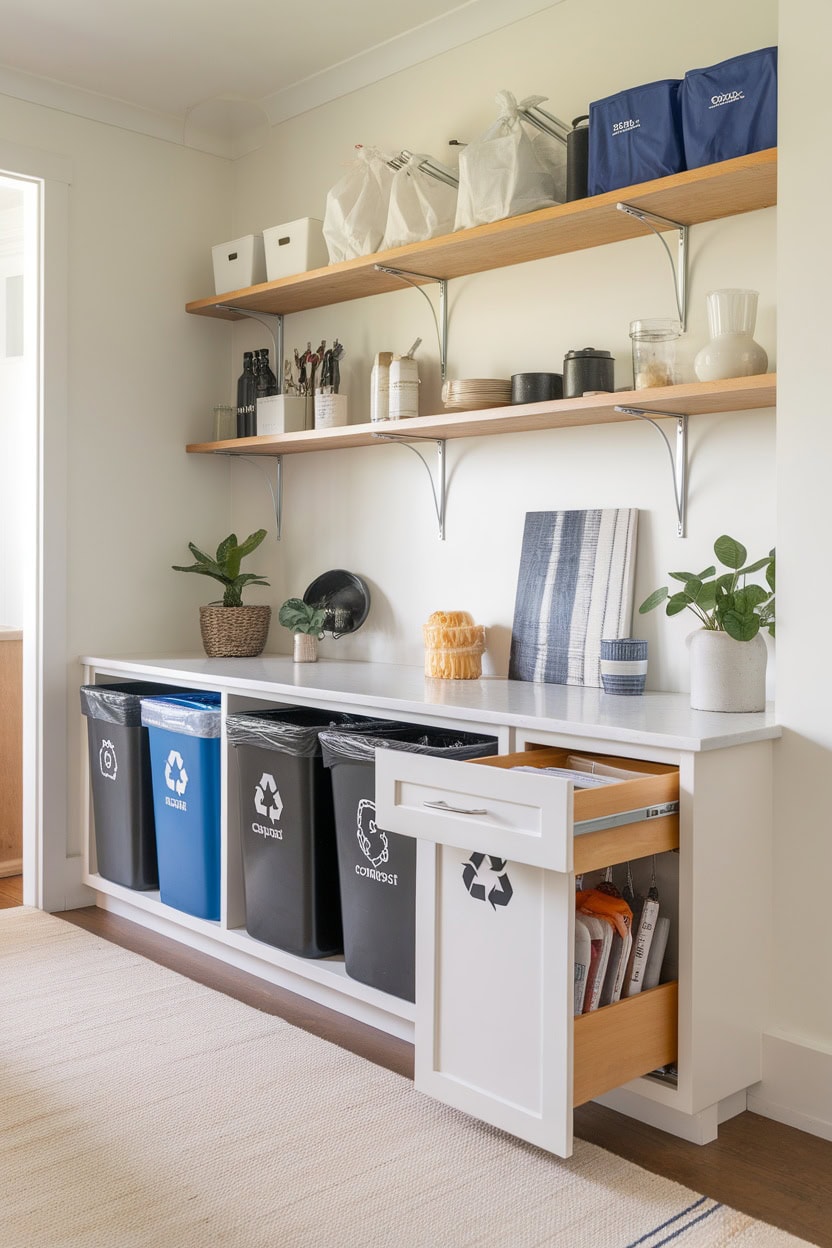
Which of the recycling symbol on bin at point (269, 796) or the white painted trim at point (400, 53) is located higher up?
the white painted trim at point (400, 53)

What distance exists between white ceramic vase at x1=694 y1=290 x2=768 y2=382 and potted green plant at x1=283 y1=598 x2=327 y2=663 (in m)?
1.43

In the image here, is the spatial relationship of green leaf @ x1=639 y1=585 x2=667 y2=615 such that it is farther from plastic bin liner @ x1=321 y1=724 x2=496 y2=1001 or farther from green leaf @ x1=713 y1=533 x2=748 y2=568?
plastic bin liner @ x1=321 y1=724 x2=496 y2=1001

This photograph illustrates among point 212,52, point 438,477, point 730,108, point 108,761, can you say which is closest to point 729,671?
point 730,108

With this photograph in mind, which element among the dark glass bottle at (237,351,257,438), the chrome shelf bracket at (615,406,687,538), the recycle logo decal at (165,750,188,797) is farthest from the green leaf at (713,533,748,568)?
the dark glass bottle at (237,351,257,438)

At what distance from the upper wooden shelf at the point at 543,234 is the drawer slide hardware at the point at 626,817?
1274 millimetres

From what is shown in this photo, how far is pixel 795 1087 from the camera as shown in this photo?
2.16 metres

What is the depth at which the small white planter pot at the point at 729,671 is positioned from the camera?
2.29 m

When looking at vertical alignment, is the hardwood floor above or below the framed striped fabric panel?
below

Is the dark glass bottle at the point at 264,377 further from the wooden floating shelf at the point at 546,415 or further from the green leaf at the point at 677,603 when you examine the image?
the green leaf at the point at 677,603

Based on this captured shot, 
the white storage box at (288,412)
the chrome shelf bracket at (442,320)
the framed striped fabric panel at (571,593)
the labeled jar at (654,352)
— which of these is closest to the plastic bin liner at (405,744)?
the framed striped fabric panel at (571,593)

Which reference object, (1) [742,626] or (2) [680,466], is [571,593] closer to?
(2) [680,466]

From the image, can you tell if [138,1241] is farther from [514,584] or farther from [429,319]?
[429,319]

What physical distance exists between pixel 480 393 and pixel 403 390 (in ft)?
1.00

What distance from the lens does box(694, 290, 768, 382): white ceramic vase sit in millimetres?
2350
